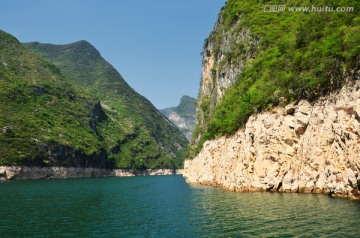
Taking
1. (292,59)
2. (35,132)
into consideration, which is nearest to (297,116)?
(292,59)

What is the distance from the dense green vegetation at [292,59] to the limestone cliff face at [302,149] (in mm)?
2534

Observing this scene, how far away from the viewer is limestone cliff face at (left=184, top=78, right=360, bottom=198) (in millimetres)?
34844

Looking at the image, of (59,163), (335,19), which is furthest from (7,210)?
(59,163)

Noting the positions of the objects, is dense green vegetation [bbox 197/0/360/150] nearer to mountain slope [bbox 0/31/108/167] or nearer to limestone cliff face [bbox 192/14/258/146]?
limestone cliff face [bbox 192/14/258/146]

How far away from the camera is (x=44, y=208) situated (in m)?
43.0

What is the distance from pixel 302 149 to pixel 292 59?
60.7ft

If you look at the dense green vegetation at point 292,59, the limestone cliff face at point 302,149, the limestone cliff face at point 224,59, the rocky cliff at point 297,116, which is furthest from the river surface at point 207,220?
the limestone cliff face at point 224,59

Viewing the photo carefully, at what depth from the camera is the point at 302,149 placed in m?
43.3

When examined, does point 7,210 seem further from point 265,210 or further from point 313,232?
point 313,232

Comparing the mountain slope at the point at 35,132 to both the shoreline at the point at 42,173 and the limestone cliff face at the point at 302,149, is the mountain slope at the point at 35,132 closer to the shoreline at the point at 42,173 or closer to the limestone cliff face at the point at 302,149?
the shoreline at the point at 42,173

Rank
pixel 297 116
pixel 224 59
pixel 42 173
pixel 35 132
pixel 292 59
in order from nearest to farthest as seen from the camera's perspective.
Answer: pixel 297 116 → pixel 292 59 → pixel 224 59 → pixel 42 173 → pixel 35 132

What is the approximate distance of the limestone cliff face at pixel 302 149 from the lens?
114 feet

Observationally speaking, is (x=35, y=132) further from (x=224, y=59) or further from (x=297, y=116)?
(x=297, y=116)

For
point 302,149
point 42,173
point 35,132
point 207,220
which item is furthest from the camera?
point 35,132
